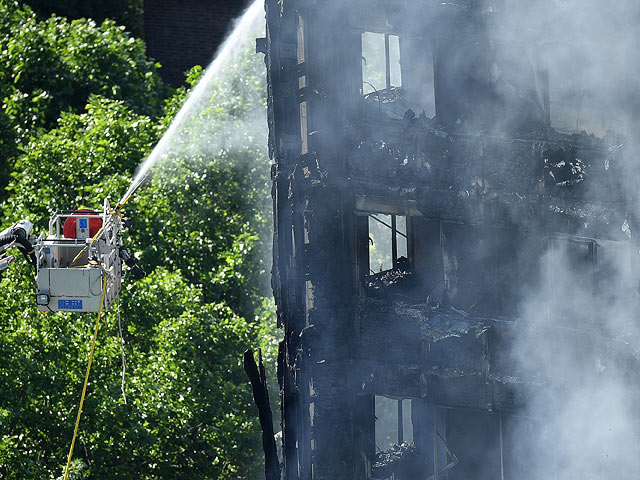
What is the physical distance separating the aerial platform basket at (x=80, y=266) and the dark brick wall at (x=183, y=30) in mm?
28233

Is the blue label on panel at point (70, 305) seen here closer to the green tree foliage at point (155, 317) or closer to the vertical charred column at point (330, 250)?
the vertical charred column at point (330, 250)

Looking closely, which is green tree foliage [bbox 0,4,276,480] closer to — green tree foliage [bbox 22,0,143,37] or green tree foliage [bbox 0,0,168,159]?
green tree foliage [bbox 0,0,168,159]

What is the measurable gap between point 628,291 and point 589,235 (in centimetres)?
77

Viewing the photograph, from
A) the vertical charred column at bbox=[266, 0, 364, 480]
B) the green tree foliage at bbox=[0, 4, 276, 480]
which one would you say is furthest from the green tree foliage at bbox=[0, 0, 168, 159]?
the vertical charred column at bbox=[266, 0, 364, 480]

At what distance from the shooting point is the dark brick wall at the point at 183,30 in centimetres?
4528

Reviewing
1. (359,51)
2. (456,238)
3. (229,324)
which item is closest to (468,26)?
(359,51)

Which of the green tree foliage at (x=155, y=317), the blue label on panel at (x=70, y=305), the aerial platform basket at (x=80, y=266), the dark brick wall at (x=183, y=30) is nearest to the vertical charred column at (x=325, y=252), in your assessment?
the aerial platform basket at (x=80, y=266)

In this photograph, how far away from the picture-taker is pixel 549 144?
14695 mm

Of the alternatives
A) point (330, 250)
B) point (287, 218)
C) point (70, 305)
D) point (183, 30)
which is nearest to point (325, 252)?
point (330, 250)

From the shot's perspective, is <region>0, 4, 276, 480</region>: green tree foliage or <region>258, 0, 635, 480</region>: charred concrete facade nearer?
<region>258, 0, 635, 480</region>: charred concrete facade

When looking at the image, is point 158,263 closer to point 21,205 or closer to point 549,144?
point 21,205

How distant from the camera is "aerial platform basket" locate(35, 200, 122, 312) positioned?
16859 mm

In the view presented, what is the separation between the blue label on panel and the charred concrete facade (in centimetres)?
289

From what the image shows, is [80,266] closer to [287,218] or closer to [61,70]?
[287,218]
